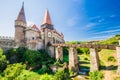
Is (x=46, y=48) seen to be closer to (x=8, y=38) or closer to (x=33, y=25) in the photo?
(x=33, y=25)

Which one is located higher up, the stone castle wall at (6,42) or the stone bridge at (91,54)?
the stone castle wall at (6,42)

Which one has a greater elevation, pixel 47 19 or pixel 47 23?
pixel 47 19

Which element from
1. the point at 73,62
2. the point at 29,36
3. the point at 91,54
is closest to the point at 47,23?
the point at 29,36

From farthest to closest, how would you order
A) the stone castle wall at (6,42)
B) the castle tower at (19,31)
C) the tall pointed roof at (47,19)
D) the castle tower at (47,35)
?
the tall pointed roof at (47,19) < the castle tower at (19,31) < the stone castle wall at (6,42) < the castle tower at (47,35)

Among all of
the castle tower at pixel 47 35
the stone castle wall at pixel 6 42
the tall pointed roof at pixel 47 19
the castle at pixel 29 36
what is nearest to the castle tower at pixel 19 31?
the castle at pixel 29 36

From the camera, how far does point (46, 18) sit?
57812 mm

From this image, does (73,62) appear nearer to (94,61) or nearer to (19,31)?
(94,61)

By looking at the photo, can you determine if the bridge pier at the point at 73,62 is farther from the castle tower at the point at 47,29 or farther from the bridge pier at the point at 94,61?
the castle tower at the point at 47,29

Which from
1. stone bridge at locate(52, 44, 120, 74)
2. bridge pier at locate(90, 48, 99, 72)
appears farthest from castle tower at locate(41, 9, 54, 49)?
bridge pier at locate(90, 48, 99, 72)

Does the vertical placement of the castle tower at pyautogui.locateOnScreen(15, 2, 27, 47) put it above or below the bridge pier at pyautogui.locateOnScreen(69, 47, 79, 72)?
above

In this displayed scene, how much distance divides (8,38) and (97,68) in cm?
3758

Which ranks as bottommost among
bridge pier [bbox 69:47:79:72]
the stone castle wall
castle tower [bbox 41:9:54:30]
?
bridge pier [bbox 69:47:79:72]

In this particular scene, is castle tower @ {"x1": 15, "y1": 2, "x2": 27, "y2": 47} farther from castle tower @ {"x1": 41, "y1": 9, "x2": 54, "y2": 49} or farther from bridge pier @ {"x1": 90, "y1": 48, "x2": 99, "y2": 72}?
bridge pier @ {"x1": 90, "y1": 48, "x2": 99, "y2": 72}

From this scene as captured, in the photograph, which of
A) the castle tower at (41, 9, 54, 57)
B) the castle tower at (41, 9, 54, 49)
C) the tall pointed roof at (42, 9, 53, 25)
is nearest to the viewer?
the castle tower at (41, 9, 54, 57)
